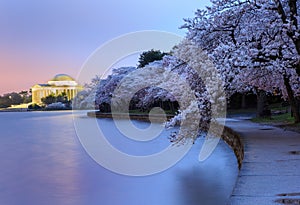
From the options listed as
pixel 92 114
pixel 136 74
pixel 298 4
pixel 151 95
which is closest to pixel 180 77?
pixel 298 4

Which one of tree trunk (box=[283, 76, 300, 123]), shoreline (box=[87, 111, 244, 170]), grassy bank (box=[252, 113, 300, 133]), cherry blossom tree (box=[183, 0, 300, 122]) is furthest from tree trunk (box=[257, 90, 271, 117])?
cherry blossom tree (box=[183, 0, 300, 122])

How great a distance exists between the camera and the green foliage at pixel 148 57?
34438 millimetres

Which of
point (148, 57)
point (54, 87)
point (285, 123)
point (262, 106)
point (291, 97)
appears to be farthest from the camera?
point (54, 87)

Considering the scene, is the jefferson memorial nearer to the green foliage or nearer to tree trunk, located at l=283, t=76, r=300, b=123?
the green foliage

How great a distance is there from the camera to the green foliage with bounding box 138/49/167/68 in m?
34.4

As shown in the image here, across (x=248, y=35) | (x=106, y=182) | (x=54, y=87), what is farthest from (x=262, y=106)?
(x=54, y=87)

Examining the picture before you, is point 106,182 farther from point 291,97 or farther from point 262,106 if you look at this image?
point 262,106

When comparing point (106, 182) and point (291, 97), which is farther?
point (291, 97)

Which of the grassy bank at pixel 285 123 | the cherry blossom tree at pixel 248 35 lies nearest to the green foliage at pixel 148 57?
the grassy bank at pixel 285 123

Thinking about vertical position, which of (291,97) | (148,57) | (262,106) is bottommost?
(262,106)

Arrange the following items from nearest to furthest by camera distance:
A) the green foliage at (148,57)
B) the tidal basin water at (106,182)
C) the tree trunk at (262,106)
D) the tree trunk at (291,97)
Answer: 1. the tidal basin water at (106,182)
2. the tree trunk at (291,97)
3. the tree trunk at (262,106)
4. the green foliage at (148,57)

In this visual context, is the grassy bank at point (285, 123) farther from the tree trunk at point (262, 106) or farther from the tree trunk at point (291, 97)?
the tree trunk at point (262, 106)

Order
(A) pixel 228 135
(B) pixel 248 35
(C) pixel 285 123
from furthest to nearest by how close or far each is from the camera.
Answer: (C) pixel 285 123 → (A) pixel 228 135 → (B) pixel 248 35

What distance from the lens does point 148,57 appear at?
35094 millimetres
